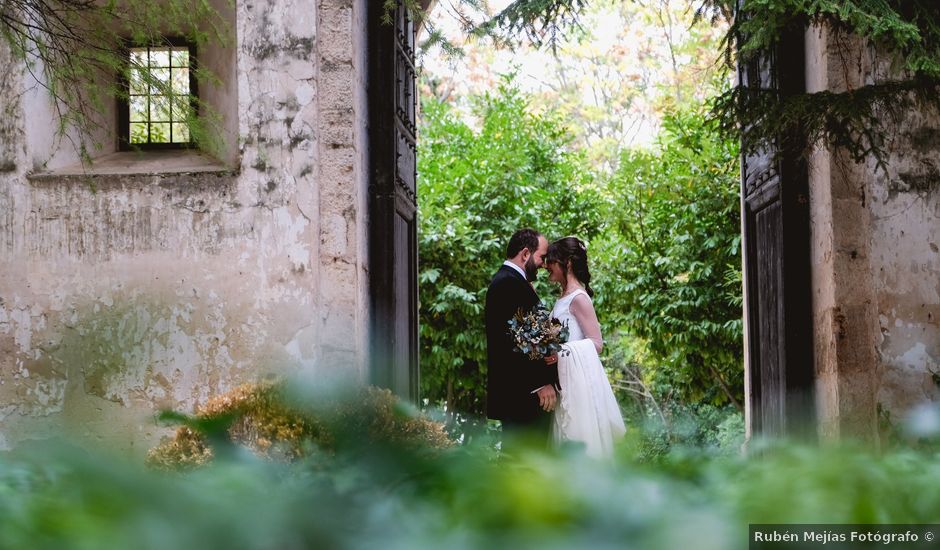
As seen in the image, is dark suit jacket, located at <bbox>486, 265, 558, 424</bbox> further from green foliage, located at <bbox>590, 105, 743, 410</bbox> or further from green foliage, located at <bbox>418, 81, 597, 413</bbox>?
green foliage, located at <bbox>418, 81, 597, 413</bbox>

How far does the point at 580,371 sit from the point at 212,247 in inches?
103

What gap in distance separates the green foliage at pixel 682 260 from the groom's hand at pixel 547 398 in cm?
494

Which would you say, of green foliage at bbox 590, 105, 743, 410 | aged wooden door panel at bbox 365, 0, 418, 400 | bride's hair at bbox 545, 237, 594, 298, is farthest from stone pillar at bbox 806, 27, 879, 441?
green foliage at bbox 590, 105, 743, 410

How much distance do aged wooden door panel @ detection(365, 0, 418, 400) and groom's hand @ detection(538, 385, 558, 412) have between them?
1.09 m

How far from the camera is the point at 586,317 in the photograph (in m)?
6.68

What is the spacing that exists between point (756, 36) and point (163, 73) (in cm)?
452

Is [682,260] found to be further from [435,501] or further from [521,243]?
[435,501]

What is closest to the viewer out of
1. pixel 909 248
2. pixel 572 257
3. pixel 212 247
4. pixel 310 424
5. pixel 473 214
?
pixel 310 424

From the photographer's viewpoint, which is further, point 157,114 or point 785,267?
point 157,114

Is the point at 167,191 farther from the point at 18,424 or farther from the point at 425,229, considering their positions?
the point at 425,229

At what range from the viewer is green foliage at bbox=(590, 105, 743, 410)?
1146cm

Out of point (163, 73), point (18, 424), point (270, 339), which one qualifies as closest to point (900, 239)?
point (270, 339)

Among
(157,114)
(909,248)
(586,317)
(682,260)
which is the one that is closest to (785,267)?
(909,248)

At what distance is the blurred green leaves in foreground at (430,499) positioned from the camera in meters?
0.84
